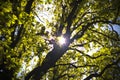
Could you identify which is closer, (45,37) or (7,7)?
(7,7)

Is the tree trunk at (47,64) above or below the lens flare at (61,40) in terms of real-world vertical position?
below

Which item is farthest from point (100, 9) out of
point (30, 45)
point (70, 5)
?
point (30, 45)

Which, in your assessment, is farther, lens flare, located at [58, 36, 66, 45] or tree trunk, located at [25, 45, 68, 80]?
lens flare, located at [58, 36, 66, 45]

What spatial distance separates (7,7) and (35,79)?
28.9ft

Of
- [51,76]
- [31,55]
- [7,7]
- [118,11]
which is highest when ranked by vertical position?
[51,76]

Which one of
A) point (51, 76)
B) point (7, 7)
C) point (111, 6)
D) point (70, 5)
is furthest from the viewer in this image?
point (51, 76)

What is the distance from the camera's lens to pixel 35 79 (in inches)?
745

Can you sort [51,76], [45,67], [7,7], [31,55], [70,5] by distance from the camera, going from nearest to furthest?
[7,7] → [45,67] → [70,5] → [31,55] → [51,76]

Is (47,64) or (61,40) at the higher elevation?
(61,40)

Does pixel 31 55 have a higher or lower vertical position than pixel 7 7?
higher

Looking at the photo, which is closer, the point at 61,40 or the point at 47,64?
the point at 47,64

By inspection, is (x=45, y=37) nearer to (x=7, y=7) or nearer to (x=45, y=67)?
(x=45, y=67)

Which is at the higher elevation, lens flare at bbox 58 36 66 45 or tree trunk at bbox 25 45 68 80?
lens flare at bbox 58 36 66 45

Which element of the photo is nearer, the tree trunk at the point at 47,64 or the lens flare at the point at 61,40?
the tree trunk at the point at 47,64
